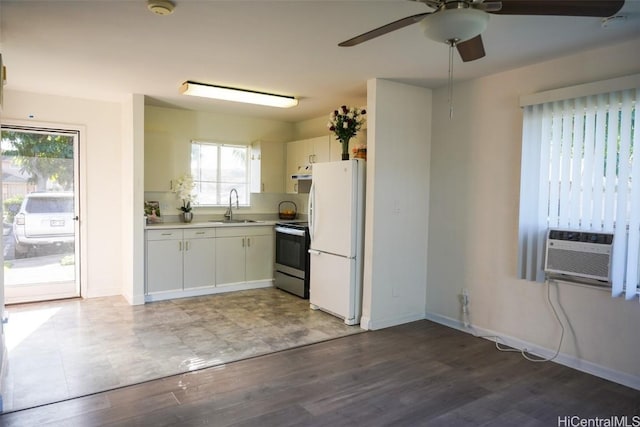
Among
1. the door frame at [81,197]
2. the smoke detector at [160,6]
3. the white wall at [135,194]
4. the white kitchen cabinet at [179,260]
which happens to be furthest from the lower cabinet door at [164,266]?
the smoke detector at [160,6]

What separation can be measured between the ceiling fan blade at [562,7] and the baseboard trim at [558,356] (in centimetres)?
253

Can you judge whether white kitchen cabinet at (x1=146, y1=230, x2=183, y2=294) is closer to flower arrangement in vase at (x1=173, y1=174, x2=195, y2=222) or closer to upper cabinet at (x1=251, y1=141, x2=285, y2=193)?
flower arrangement in vase at (x1=173, y1=174, x2=195, y2=222)

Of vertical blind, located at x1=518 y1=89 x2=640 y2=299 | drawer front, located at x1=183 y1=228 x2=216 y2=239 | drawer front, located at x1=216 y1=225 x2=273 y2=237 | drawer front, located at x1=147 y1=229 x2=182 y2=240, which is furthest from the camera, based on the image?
drawer front, located at x1=216 y1=225 x2=273 y2=237

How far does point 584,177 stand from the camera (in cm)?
321

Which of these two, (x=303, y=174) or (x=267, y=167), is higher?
(x=267, y=167)

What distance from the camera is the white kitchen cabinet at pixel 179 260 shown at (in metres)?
5.09

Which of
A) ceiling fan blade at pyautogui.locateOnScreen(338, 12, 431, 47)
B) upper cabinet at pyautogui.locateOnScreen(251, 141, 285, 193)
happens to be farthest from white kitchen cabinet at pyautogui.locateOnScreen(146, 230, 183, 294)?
ceiling fan blade at pyautogui.locateOnScreen(338, 12, 431, 47)

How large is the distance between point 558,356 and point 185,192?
14.8 ft

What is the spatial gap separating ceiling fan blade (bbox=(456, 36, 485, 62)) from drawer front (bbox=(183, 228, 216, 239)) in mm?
3844

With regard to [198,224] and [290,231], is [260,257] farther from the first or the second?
[198,224]

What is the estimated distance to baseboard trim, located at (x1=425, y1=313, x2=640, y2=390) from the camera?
3045 millimetres

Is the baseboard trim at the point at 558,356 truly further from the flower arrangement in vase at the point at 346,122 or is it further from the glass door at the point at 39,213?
the glass door at the point at 39,213

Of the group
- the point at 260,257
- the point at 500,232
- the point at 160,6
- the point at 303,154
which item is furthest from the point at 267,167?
the point at 160,6

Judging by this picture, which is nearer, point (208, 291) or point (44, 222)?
point (44, 222)
